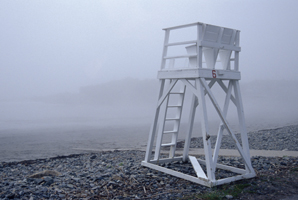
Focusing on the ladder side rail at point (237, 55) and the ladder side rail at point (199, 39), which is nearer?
the ladder side rail at point (199, 39)

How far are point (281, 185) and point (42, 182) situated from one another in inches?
225

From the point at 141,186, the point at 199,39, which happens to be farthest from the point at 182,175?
the point at 199,39

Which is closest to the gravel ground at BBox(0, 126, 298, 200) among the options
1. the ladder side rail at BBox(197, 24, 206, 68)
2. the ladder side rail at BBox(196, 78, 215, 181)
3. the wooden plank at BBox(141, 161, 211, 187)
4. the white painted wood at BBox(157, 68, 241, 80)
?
the wooden plank at BBox(141, 161, 211, 187)

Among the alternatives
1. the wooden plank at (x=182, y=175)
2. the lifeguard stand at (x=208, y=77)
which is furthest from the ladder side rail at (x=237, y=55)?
the wooden plank at (x=182, y=175)

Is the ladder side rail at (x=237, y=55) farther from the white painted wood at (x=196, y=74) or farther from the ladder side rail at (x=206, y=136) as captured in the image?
the ladder side rail at (x=206, y=136)

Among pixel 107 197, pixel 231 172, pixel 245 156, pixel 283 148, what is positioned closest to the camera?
pixel 107 197

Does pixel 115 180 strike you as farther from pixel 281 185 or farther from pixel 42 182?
pixel 281 185

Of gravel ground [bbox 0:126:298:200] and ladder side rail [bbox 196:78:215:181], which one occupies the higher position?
ladder side rail [bbox 196:78:215:181]

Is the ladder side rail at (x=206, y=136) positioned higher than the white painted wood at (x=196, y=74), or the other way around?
the white painted wood at (x=196, y=74)

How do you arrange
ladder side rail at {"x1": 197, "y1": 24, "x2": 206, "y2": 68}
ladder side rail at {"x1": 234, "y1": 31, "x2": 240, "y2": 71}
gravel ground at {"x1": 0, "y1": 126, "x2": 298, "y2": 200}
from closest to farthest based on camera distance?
gravel ground at {"x1": 0, "y1": 126, "x2": 298, "y2": 200}
ladder side rail at {"x1": 197, "y1": 24, "x2": 206, "y2": 68}
ladder side rail at {"x1": 234, "y1": 31, "x2": 240, "y2": 71}

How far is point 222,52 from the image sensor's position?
7648 mm

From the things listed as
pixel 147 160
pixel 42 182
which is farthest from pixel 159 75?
pixel 42 182

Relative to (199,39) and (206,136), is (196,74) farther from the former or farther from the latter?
(206,136)

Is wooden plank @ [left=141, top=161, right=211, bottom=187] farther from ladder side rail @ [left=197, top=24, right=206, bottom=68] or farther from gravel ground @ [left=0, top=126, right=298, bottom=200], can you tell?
ladder side rail @ [left=197, top=24, right=206, bottom=68]
